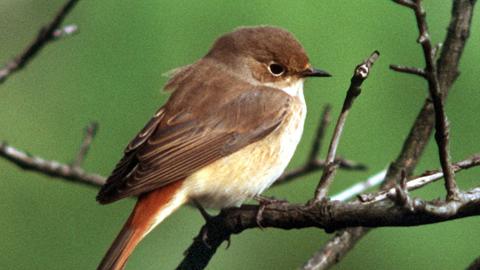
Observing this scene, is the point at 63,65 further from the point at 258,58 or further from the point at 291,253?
the point at 291,253

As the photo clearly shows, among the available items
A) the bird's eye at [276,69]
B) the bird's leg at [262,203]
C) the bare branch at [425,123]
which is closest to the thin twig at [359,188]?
the bare branch at [425,123]

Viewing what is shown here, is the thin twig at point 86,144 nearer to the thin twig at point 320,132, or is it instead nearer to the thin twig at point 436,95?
the thin twig at point 320,132

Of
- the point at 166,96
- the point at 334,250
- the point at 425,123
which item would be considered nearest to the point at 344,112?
the point at 334,250

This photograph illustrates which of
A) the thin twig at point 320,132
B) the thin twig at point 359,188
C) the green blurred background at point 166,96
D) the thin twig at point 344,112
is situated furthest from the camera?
the green blurred background at point 166,96

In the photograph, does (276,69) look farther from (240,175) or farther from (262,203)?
(262,203)

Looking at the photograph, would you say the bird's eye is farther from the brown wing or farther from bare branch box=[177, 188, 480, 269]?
bare branch box=[177, 188, 480, 269]

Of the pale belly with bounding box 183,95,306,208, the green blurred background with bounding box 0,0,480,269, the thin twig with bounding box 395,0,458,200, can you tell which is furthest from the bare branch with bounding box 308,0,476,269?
the thin twig with bounding box 395,0,458,200
